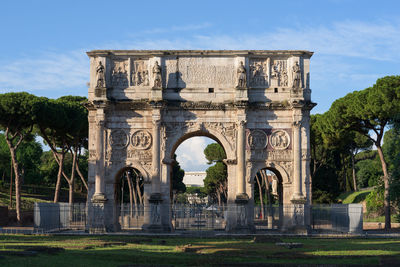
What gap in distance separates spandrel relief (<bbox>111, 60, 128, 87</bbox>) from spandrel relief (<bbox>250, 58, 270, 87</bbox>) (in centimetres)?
717

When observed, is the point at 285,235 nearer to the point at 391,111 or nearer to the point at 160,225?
the point at 160,225

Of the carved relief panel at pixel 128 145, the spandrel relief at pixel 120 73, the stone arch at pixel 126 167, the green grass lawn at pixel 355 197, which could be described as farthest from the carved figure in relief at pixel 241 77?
the green grass lawn at pixel 355 197

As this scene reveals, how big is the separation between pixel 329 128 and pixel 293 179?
31.7 feet

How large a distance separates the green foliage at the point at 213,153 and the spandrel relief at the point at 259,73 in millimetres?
40312

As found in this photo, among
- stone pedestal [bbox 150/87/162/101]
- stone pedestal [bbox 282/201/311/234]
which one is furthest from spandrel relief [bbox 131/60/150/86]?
stone pedestal [bbox 282/201/311/234]

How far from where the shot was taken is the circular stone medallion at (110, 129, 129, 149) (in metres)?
31.2

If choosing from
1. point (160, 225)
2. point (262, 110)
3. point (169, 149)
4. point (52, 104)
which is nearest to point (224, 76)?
point (262, 110)

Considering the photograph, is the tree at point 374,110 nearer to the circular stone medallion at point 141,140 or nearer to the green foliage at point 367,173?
the circular stone medallion at point 141,140

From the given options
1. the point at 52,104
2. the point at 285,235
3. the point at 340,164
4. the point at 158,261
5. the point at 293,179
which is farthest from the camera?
the point at 340,164

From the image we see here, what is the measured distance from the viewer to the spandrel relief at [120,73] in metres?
31.6

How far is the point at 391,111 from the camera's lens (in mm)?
33812

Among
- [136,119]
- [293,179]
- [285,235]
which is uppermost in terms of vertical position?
[136,119]

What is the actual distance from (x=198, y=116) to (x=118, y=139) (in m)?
4.70

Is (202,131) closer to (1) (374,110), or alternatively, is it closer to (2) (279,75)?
(2) (279,75)
